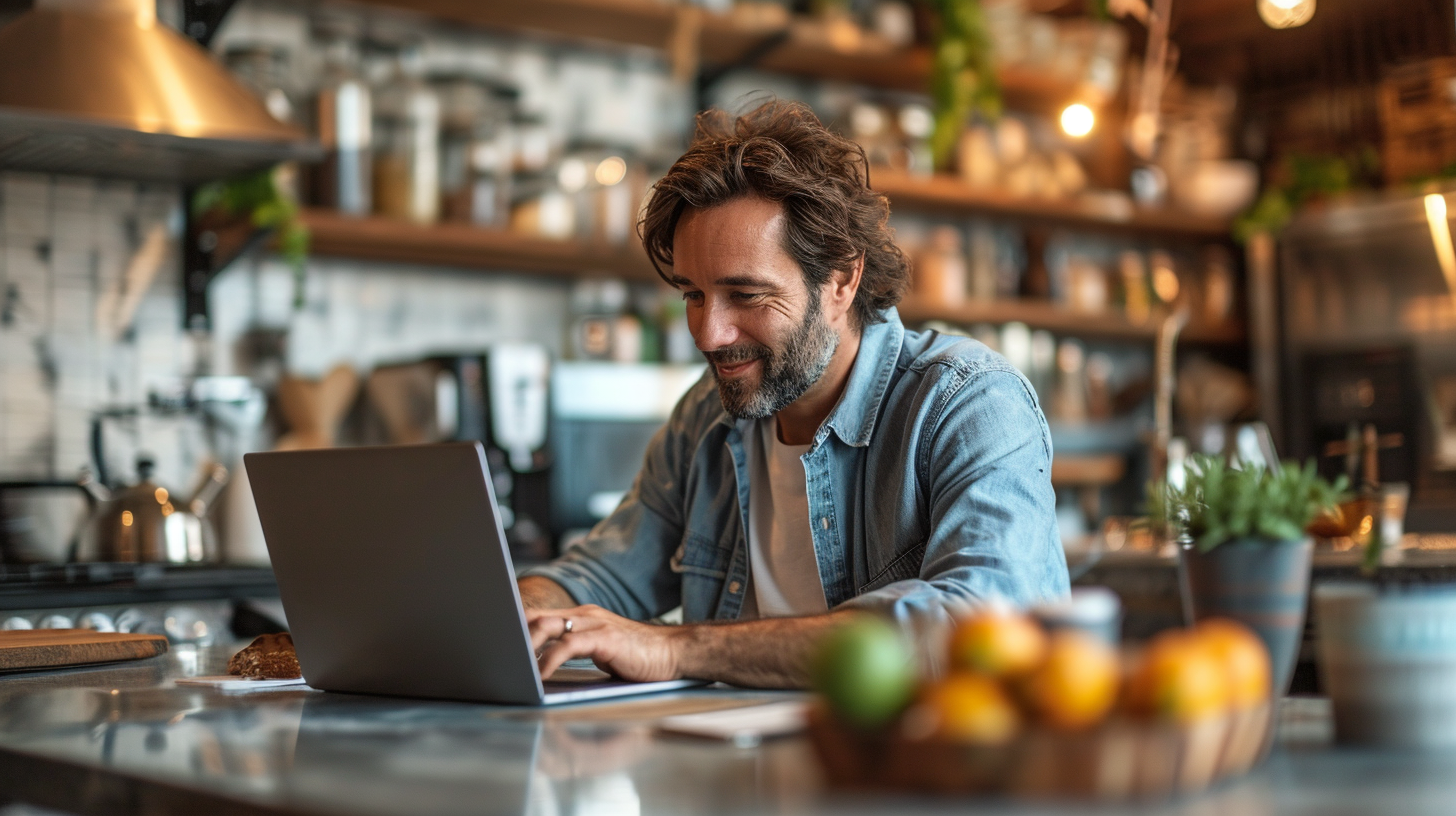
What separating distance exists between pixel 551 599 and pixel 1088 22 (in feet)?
11.5

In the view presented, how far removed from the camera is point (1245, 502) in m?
0.99

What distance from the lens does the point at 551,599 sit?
1.74 m

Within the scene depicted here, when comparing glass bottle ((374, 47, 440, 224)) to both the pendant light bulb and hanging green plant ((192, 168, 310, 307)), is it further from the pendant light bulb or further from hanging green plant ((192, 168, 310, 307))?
the pendant light bulb

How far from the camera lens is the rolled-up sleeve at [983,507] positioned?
1358mm

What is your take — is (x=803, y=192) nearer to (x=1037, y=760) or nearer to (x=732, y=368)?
(x=732, y=368)

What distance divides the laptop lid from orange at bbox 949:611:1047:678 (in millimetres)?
503

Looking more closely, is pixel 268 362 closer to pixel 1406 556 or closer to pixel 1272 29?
pixel 1406 556

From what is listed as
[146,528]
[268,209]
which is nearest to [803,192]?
[268,209]

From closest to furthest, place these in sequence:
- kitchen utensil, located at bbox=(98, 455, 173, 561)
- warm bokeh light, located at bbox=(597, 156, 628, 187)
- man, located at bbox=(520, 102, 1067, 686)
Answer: man, located at bbox=(520, 102, 1067, 686) → kitchen utensil, located at bbox=(98, 455, 173, 561) → warm bokeh light, located at bbox=(597, 156, 628, 187)

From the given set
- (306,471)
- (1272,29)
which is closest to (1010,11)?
(1272,29)

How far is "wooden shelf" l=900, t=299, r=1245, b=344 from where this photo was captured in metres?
4.02

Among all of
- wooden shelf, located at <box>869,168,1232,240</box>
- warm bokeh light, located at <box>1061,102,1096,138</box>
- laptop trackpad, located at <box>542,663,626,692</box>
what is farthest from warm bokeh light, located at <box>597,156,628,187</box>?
laptop trackpad, located at <box>542,663,626,692</box>

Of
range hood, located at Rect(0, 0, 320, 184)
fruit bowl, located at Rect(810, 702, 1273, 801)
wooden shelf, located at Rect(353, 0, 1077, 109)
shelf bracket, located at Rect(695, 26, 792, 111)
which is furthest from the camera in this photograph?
shelf bracket, located at Rect(695, 26, 792, 111)

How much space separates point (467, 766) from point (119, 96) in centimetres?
188
